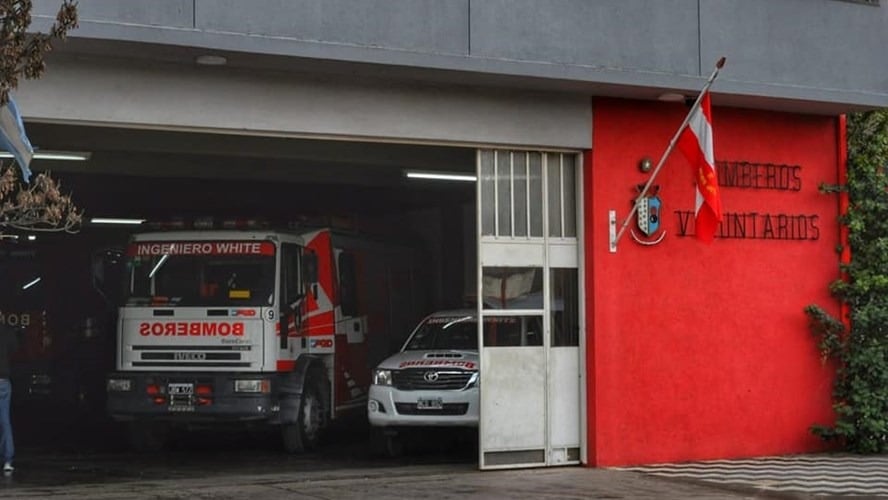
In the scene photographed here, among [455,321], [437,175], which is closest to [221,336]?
[455,321]

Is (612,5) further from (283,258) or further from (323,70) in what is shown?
(283,258)

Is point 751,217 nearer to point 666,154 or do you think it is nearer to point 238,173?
point 666,154

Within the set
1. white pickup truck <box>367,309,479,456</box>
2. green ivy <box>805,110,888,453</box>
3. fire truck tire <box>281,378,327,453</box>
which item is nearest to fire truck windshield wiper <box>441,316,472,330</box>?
white pickup truck <box>367,309,479,456</box>

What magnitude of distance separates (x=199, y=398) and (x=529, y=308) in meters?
4.69

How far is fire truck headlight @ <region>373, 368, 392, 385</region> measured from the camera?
16.6 meters

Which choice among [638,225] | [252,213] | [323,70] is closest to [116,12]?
[323,70]

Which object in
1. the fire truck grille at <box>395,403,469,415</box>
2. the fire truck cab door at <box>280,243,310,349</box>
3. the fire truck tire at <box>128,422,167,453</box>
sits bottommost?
the fire truck tire at <box>128,422,167,453</box>

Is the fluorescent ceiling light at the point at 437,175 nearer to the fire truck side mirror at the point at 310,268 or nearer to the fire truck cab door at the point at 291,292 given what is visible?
the fire truck side mirror at the point at 310,268

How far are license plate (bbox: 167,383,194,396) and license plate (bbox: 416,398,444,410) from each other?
10.0 ft

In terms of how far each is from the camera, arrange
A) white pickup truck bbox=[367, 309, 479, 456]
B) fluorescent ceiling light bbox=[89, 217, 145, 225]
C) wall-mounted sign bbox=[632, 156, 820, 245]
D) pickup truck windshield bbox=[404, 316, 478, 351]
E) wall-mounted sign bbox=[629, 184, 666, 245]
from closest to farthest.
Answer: wall-mounted sign bbox=[629, 184, 666, 245]
wall-mounted sign bbox=[632, 156, 820, 245]
white pickup truck bbox=[367, 309, 479, 456]
pickup truck windshield bbox=[404, 316, 478, 351]
fluorescent ceiling light bbox=[89, 217, 145, 225]

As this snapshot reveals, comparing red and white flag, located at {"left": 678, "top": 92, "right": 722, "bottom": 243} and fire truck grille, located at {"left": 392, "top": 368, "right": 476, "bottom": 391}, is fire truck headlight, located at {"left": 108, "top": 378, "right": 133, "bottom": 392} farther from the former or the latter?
red and white flag, located at {"left": 678, "top": 92, "right": 722, "bottom": 243}

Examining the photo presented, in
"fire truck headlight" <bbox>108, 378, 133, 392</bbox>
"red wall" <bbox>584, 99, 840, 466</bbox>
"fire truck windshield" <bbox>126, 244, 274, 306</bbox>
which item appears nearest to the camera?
"red wall" <bbox>584, 99, 840, 466</bbox>

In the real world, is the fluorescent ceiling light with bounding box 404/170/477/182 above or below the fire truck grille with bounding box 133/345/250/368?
above

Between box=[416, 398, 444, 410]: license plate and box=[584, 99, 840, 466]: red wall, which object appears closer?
box=[584, 99, 840, 466]: red wall
